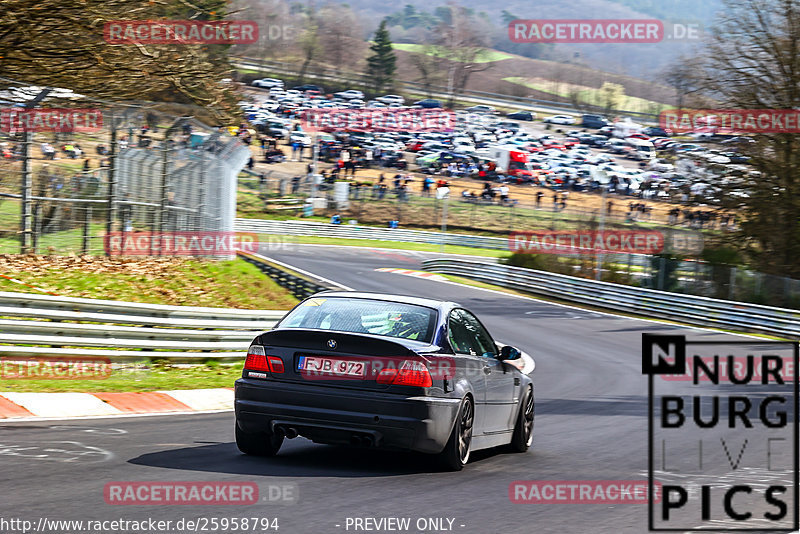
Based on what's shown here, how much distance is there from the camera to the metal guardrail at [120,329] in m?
11.7

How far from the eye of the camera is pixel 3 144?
48.4ft

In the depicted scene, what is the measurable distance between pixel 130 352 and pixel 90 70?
745 centimetres

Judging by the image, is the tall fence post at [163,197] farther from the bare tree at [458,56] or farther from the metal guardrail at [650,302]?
the bare tree at [458,56]

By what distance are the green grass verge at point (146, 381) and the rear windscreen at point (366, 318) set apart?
4144mm

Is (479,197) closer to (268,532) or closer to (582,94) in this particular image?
(268,532)

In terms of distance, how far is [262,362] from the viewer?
753cm

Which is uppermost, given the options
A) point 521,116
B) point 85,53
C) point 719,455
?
point 521,116

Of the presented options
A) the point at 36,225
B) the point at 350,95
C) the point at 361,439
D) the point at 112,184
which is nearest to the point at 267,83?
the point at 350,95

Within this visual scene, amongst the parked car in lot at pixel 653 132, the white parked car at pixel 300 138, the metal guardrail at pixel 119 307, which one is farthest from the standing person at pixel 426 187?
the metal guardrail at pixel 119 307

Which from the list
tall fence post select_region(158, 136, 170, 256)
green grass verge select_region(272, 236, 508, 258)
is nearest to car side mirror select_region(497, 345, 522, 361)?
tall fence post select_region(158, 136, 170, 256)

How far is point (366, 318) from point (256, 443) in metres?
1.28

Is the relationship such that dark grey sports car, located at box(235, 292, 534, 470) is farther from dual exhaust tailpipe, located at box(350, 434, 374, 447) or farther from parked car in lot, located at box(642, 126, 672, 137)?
parked car in lot, located at box(642, 126, 672, 137)

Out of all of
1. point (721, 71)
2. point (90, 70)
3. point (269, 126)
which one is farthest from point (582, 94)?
point (90, 70)

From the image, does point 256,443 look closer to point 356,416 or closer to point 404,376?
point 356,416
